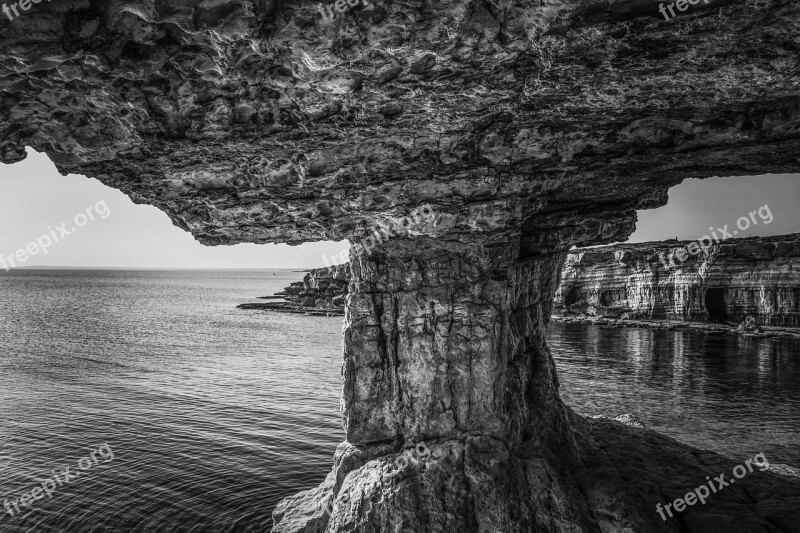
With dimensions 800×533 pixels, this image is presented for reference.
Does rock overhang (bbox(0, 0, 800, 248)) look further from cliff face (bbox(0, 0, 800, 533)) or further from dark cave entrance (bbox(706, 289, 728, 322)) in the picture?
dark cave entrance (bbox(706, 289, 728, 322))

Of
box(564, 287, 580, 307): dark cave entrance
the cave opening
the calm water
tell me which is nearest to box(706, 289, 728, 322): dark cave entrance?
the cave opening

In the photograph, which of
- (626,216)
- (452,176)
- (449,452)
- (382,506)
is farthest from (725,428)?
(452,176)

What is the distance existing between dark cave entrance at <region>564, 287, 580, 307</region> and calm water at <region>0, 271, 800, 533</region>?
27512 millimetres

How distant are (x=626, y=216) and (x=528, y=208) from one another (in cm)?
577

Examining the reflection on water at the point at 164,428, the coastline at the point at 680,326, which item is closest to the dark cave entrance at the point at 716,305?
the coastline at the point at 680,326

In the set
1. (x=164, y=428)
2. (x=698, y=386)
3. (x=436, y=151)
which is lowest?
(x=164, y=428)

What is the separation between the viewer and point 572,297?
319ft

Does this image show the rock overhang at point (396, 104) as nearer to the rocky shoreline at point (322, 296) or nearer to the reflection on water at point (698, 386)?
the reflection on water at point (698, 386)

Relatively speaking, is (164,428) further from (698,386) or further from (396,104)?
(698,386)

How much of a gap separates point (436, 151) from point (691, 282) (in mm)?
79906

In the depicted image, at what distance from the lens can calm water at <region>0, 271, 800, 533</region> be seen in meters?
20.6

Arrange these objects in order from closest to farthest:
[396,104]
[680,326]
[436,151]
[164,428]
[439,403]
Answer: [396,104] → [436,151] → [439,403] → [164,428] → [680,326]

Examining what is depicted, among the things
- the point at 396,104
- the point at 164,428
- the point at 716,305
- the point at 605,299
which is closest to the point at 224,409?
the point at 164,428

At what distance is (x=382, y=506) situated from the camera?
14484mm
